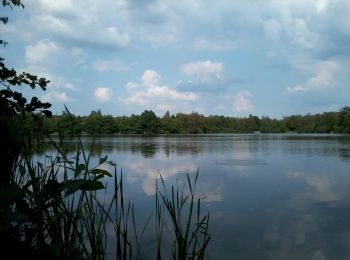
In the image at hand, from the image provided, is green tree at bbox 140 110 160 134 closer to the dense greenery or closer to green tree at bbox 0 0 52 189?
the dense greenery

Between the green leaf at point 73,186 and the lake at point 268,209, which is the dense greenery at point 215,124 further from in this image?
the green leaf at point 73,186

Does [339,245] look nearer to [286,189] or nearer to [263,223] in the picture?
[263,223]

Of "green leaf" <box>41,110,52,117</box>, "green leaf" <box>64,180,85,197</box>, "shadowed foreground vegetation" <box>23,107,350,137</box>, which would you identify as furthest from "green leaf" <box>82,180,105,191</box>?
"shadowed foreground vegetation" <box>23,107,350,137</box>

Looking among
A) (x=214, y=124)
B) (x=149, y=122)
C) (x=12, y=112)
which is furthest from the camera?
(x=214, y=124)

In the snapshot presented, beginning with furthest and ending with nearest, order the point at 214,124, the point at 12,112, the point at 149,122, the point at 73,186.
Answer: the point at 214,124, the point at 149,122, the point at 12,112, the point at 73,186

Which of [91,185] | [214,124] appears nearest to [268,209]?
[91,185]

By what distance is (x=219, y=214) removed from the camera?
6609 millimetres

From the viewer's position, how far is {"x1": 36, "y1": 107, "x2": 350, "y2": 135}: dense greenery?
9138cm

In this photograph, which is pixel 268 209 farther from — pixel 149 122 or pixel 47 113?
pixel 149 122

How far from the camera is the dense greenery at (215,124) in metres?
91.4

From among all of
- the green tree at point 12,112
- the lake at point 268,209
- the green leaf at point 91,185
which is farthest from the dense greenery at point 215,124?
the green leaf at point 91,185

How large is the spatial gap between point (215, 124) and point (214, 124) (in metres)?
0.61

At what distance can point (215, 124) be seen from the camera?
11381 centimetres

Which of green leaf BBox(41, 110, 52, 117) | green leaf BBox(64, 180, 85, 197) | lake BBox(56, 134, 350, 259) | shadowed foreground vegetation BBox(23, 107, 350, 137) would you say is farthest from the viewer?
shadowed foreground vegetation BBox(23, 107, 350, 137)
